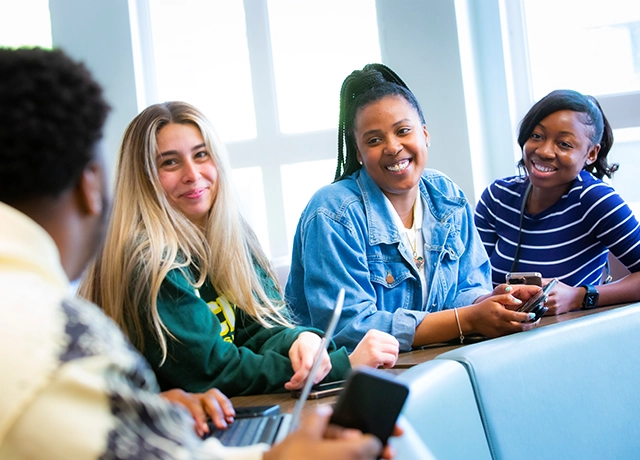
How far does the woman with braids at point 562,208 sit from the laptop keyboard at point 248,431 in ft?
5.23

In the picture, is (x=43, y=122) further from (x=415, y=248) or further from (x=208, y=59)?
(x=208, y=59)

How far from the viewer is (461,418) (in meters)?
1.39

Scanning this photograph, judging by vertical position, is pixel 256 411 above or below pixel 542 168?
below

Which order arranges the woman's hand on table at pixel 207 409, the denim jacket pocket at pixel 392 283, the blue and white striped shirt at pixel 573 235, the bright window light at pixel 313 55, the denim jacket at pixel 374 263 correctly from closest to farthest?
the woman's hand on table at pixel 207 409 < the denim jacket at pixel 374 263 < the denim jacket pocket at pixel 392 283 < the blue and white striped shirt at pixel 573 235 < the bright window light at pixel 313 55

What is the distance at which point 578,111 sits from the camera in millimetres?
2652

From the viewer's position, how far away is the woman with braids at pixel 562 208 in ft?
8.07

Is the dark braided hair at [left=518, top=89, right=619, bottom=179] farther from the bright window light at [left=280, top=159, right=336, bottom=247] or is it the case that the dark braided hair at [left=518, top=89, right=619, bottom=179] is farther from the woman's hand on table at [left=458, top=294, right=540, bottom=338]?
the bright window light at [left=280, top=159, right=336, bottom=247]

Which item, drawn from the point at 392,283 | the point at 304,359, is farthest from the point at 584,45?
the point at 304,359

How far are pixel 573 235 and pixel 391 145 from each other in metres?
0.83

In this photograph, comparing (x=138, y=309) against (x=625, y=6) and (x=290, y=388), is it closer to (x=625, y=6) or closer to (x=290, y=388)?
(x=290, y=388)

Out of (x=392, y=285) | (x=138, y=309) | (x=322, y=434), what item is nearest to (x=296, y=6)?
(x=392, y=285)

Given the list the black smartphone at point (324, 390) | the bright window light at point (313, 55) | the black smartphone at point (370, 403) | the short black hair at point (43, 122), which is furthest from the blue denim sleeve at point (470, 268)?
the bright window light at point (313, 55)

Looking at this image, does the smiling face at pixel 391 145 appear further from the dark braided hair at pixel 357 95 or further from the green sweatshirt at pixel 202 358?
the green sweatshirt at pixel 202 358

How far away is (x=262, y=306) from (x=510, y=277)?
760 mm
